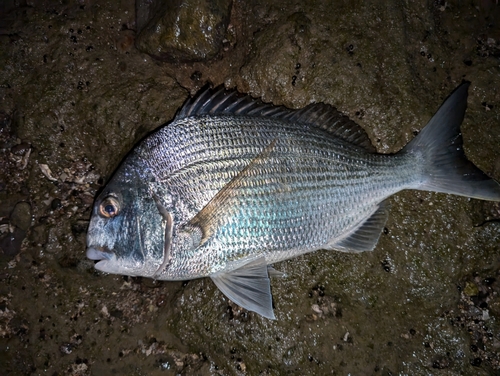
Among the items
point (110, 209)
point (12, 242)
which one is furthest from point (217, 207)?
point (12, 242)

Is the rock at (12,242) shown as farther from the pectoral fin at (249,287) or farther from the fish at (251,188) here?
the pectoral fin at (249,287)

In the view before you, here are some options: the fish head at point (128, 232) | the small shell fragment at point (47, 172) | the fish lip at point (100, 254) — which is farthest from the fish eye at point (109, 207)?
the small shell fragment at point (47, 172)

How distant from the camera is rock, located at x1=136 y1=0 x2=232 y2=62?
2.72 meters

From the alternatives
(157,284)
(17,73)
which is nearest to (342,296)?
(157,284)

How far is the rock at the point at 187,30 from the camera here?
2.72 meters

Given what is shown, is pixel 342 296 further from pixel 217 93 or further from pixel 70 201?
pixel 70 201

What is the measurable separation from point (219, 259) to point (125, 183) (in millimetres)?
759

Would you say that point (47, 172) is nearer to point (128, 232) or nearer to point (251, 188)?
point (128, 232)

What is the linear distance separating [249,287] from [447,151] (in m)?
1.67

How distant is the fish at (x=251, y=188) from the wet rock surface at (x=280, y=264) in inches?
12.8

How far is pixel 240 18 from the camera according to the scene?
2.91 m

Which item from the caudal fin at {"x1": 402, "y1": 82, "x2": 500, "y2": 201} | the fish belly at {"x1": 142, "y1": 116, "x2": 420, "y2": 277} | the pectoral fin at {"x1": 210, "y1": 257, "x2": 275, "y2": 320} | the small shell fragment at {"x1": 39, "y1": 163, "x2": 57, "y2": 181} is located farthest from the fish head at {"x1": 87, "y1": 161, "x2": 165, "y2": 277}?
the caudal fin at {"x1": 402, "y1": 82, "x2": 500, "y2": 201}

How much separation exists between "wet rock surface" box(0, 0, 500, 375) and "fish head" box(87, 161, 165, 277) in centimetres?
67

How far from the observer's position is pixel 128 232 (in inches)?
82.3
